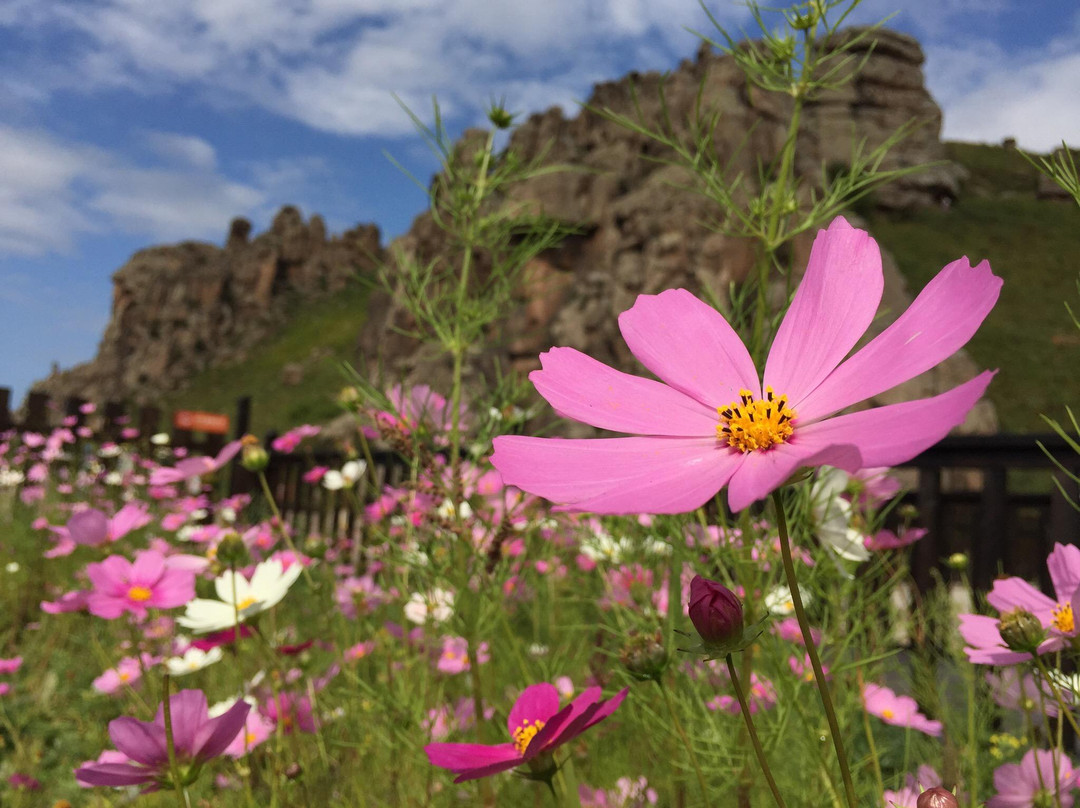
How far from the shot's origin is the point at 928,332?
277 millimetres

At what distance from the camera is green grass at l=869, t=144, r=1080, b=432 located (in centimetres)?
1345

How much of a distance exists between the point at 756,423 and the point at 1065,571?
350mm

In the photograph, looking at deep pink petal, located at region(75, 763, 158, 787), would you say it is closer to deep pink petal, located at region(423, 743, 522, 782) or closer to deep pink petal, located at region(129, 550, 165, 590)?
deep pink petal, located at region(423, 743, 522, 782)

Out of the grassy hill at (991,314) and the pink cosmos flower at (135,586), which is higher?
the grassy hill at (991,314)

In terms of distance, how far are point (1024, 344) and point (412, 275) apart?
17.0 meters

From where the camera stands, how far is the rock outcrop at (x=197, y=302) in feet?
99.1

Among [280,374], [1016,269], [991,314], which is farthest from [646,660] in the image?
[280,374]

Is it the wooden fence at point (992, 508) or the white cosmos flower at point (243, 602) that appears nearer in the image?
the white cosmos flower at point (243, 602)

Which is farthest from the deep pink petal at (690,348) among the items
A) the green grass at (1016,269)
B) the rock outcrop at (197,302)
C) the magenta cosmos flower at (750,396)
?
the rock outcrop at (197,302)

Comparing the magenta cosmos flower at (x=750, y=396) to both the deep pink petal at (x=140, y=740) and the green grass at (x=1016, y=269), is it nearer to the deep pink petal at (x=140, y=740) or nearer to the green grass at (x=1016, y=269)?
the deep pink petal at (x=140, y=740)

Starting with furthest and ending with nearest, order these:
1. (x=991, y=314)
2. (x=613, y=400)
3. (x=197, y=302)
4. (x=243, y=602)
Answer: (x=197, y=302), (x=991, y=314), (x=243, y=602), (x=613, y=400)

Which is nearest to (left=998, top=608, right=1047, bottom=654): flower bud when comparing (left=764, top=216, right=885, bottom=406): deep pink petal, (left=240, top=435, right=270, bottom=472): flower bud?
(left=764, top=216, right=885, bottom=406): deep pink petal

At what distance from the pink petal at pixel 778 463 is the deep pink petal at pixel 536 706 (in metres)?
0.30

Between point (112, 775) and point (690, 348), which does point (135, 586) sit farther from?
point (690, 348)
